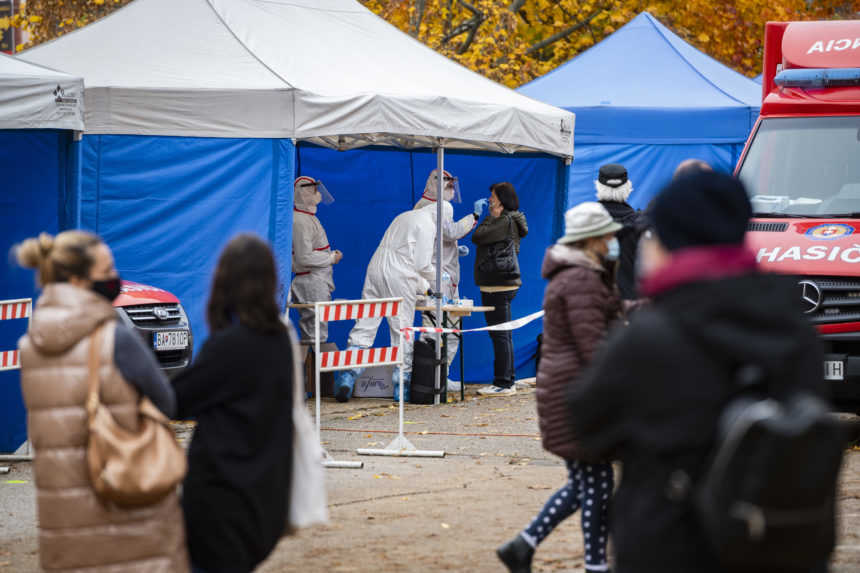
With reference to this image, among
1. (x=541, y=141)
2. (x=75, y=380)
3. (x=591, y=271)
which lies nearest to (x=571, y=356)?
(x=591, y=271)

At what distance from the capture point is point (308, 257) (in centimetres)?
1277

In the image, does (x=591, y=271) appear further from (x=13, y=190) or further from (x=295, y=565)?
(x=13, y=190)

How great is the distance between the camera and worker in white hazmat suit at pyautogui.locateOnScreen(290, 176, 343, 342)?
41.9ft

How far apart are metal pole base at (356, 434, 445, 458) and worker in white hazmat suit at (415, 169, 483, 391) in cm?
356

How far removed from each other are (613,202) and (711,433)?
560cm

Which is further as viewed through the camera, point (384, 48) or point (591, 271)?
point (384, 48)

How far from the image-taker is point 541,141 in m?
13.0

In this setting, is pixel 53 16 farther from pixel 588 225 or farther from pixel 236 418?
pixel 236 418

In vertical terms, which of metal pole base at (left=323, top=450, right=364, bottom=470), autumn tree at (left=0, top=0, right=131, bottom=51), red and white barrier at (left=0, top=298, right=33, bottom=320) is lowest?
metal pole base at (left=323, top=450, right=364, bottom=470)

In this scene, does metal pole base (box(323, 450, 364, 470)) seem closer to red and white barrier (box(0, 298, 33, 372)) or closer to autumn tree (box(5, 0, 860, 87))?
red and white barrier (box(0, 298, 33, 372))

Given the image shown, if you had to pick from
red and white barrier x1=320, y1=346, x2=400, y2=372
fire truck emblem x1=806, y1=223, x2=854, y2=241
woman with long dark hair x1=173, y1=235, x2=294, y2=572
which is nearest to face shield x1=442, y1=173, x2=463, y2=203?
red and white barrier x1=320, y1=346, x2=400, y2=372

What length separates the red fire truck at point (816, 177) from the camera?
371 inches

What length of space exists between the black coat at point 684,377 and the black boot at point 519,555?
2.66m

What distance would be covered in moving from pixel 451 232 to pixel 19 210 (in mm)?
4916
